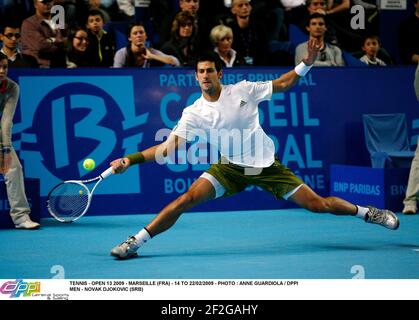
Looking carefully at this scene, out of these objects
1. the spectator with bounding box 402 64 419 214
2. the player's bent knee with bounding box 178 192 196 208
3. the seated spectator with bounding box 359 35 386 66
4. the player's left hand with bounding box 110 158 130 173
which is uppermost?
the seated spectator with bounding box 359 35 386 66

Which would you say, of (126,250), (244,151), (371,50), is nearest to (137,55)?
(371,50)

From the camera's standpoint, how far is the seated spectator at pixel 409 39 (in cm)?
1317

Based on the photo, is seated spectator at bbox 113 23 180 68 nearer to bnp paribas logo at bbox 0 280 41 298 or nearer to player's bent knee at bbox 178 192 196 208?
player's bent knee at bbox 178 192 196 208

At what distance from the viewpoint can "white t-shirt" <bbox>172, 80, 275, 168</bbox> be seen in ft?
26.1

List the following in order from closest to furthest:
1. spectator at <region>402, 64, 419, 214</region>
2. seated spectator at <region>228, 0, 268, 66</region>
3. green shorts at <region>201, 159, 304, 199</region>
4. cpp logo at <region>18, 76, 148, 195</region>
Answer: green shorts at <region>201, 159, 304, 199</region> → spectator at <region>402, 64, 419, 214</region> → cpp logo at <region>18, 76, 148, 195</region> → seated spectator at <region>228, 0, 268, 66</region>

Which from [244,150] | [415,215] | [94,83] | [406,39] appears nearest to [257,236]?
[244,150]

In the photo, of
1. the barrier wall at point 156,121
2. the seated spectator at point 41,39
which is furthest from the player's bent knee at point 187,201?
the seated spectator at point 41,39

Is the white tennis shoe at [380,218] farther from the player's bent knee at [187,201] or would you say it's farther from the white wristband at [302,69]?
the player's bent knee at [187,201]

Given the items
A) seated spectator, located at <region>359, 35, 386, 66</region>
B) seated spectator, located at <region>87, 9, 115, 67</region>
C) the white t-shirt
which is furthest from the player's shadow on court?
seated spectator, located at <region>359, 35, 386, 66</region>

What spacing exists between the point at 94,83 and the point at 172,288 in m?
6.52

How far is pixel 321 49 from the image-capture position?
1246 cm

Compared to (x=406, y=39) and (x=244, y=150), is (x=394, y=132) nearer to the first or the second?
(x=406, y=39)

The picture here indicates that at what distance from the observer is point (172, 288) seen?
4887 millimetres

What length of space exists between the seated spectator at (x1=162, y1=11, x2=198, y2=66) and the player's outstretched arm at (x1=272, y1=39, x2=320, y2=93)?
4.23m
